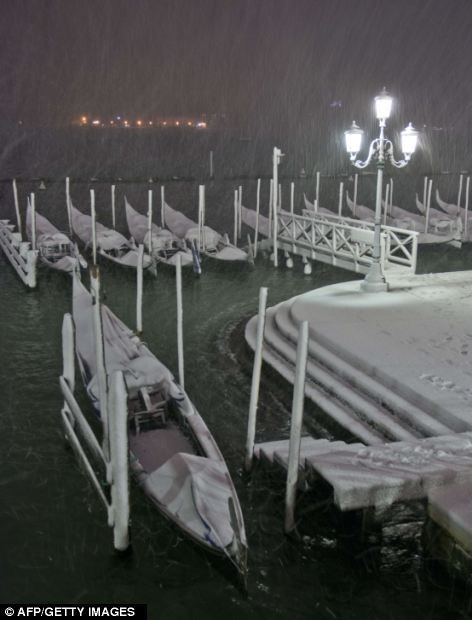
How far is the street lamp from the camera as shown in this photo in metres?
8.92

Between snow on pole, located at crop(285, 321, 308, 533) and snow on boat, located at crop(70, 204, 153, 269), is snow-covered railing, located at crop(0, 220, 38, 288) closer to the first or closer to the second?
snow on boat, located at crop(70, 204, 153, 269)

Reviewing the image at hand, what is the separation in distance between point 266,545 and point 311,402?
7.60 ft

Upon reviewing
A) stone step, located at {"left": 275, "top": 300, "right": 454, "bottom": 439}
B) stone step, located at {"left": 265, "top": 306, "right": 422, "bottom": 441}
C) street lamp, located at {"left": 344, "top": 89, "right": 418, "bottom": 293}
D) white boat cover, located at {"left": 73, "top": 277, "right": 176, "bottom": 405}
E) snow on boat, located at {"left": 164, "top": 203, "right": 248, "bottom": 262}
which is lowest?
stone step, located at {"left": 265, "top": 306, "right": 422, "bottom": 441}

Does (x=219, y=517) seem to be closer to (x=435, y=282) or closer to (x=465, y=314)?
(x=465, y=314)

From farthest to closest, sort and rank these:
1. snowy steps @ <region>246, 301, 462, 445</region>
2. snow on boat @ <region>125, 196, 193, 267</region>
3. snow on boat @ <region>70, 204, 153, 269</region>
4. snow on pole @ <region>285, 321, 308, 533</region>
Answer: snow on boat @ <region>125, 196, 193, 267</region>
snow on boat @ <region>70, 204, 153, 269</region>
snowy steps @ <region>246, 301, 462, 445</region>
snow on pole @ <region>285, 321, 308, 533</region>

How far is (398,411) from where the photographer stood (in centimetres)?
613

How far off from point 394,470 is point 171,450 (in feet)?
6.35

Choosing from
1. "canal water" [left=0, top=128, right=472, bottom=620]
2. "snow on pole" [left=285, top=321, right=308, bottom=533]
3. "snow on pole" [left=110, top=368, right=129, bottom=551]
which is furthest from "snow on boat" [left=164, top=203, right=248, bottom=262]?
"snow on pole" [left=110, top=368, right=129, bottom=551]

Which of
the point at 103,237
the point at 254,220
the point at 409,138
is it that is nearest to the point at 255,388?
the point at 409,138

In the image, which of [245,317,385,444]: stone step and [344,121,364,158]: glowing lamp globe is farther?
[344,121,364,158]: glowing lamp globe

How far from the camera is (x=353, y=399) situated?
6.61m

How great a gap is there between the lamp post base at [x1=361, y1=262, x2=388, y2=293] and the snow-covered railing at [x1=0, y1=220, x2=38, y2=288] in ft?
19.7

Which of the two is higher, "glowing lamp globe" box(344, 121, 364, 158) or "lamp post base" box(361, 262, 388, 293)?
"glowing lamp globe" box(344, 121, 364, 158)

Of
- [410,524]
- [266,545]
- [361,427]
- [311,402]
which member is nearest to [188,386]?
[311,402]
